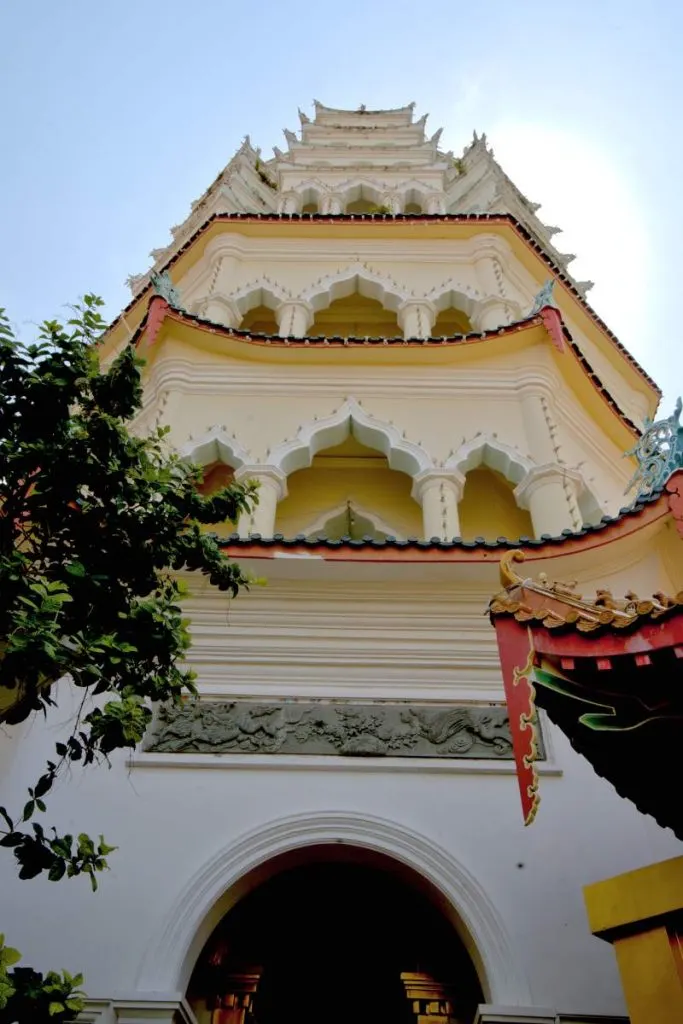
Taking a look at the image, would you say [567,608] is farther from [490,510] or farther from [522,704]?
[490,510]

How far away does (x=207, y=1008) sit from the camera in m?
6.06

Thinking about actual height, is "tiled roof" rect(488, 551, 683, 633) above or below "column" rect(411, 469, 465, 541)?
below

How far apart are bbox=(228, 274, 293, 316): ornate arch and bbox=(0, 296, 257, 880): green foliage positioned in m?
7.51

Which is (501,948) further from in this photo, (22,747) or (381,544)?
(22,747)

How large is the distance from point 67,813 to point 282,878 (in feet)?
5.67

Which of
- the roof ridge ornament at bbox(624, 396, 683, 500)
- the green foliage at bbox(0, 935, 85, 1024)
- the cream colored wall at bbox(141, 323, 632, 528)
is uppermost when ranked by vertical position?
the cream colored wall at bbox(141, 323, 632, 528)

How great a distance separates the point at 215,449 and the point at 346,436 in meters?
1.47

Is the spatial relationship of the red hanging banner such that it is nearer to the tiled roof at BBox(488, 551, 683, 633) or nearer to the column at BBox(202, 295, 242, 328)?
the tiled roof at BBox(488, 551, 683, 633)

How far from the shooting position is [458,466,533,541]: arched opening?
30.9 feet

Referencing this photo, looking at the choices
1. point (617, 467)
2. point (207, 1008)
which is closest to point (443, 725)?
point (207, 1008)

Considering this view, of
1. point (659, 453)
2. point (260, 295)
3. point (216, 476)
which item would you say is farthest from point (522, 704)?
point (260, 295)

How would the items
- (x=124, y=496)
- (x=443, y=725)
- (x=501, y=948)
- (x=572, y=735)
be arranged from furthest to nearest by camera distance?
1. (x=443, y=725)
2. (x=501, y=948)
3. (x=124, y=496)
4. (x=572, y=735)

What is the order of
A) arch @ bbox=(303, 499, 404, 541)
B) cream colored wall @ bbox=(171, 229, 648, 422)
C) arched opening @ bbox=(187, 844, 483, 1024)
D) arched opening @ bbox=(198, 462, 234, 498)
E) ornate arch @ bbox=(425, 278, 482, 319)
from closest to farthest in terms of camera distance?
arched opening @ bbox=(187, 844, 483, 1024)
arch @ bbox=(303, 499, 404, 541)
arched opening @ bbox=(198, 462, 234, 498)
ornate arch @ bbox=(425, 278, 482, 319)
cream colored wall @ bbox=(171, 229, 648, 422)

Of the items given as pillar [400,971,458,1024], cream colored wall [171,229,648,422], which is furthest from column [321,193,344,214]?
pillar [400,971,458,1024]
